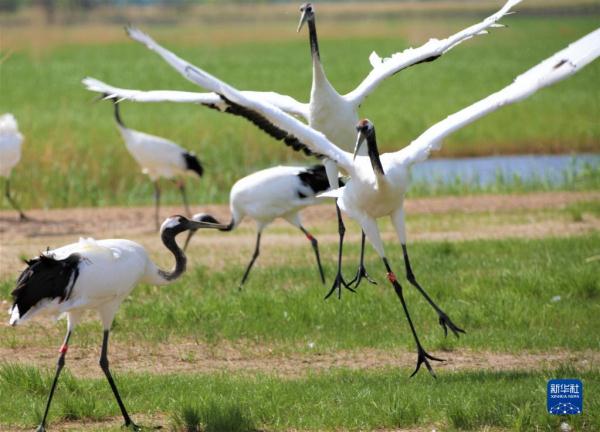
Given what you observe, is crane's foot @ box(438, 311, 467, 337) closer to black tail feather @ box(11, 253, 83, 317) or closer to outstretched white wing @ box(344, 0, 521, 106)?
outstretched white wing @ box(344, 0, 521, 106)

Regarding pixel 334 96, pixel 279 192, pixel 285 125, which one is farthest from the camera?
pixel 279 192

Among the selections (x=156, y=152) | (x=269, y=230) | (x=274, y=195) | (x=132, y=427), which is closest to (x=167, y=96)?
(x=274, y=195)

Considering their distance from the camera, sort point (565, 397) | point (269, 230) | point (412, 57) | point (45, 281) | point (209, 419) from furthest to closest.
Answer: point (269, 230)
point (412, 57)
point (45, 281)
point (209, 419)
point (565, 397)

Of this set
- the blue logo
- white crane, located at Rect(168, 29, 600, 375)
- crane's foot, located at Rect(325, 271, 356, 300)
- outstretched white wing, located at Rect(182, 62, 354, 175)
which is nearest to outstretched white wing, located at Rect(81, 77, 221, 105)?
outstretched white wing, located at Rect(182, 62, 354, 175)

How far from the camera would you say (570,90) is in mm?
28891

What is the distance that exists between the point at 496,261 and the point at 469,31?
2.50 meters

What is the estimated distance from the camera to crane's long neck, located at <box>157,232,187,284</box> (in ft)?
24.6

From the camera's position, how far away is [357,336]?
8.81 meters

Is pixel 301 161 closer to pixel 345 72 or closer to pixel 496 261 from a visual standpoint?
pixel 496 261

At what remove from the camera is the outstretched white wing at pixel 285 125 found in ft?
25.9

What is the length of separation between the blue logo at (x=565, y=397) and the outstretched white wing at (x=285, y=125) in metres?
2.41

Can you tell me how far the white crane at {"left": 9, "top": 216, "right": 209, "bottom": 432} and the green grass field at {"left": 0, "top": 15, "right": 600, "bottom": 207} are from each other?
9.00 m

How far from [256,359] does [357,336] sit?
0.85 meters

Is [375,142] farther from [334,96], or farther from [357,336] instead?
[334,96]
